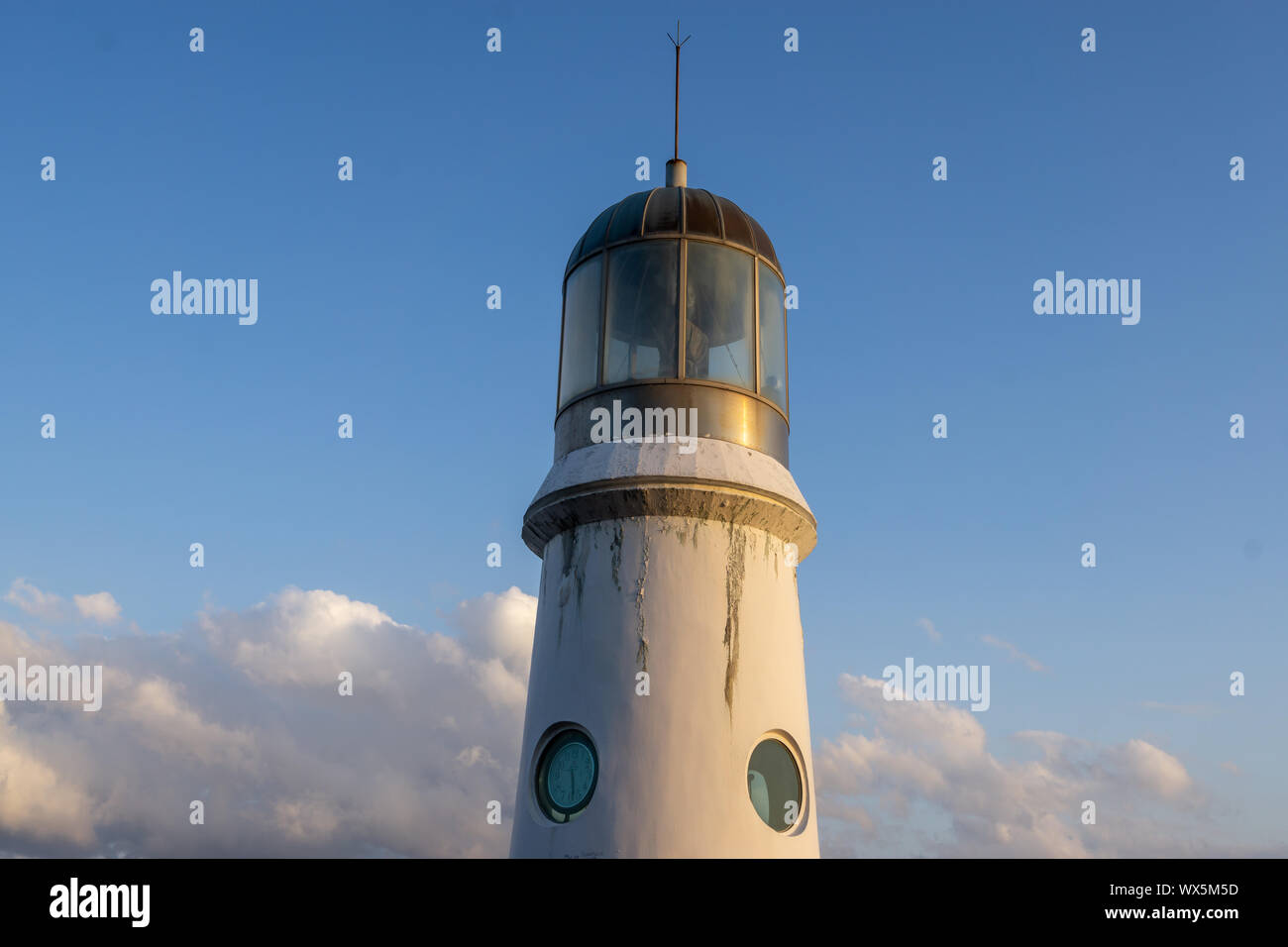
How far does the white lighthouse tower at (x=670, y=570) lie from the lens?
10.7m

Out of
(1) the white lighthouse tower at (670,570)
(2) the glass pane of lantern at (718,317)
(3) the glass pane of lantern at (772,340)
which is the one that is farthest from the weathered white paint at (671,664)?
(3) the glass pane of lantern at (772,340)

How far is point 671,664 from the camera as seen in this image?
10984 millimetres

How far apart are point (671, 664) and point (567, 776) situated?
1451 mm

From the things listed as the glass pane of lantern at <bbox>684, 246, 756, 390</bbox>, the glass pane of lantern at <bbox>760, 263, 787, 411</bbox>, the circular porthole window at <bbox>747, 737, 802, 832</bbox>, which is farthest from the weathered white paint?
the glass pane of lantern at <bbox>760, 263, 787, 411</bbox>

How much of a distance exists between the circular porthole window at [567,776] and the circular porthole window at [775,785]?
148 cm

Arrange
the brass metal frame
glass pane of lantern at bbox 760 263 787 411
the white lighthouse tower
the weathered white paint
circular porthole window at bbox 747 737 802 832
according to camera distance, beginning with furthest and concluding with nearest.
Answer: glass pane of lantern at bbox 760 263 787 411 < the brass metal frame < circular porthole window at bbox 747 737 802 832 < the white lighthouse tower < the weathered white paint

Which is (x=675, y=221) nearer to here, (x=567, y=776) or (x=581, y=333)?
(x=581, y=333)

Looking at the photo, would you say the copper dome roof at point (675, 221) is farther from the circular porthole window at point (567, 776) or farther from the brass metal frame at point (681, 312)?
the circular porthole window at point (567, 776)

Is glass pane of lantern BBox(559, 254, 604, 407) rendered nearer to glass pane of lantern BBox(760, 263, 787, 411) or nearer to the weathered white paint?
the weathered white paint

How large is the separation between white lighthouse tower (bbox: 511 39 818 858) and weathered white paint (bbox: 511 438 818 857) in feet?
0.06

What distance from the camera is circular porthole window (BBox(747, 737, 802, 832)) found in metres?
11.1
